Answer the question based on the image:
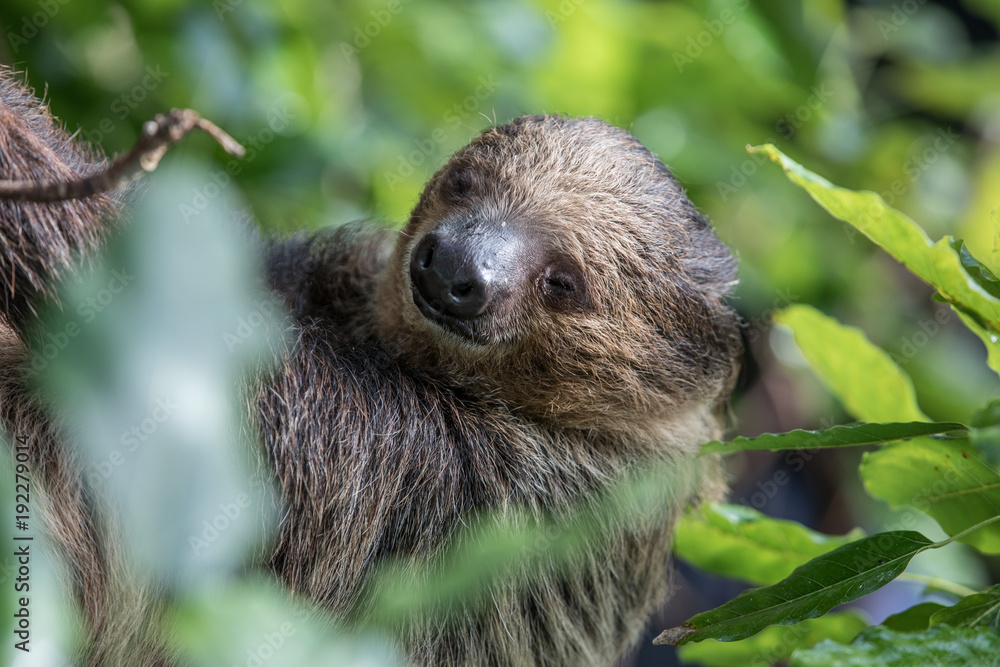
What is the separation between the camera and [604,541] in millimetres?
3094

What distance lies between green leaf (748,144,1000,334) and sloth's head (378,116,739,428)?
111 centimetres

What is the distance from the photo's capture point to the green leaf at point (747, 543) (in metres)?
2.66

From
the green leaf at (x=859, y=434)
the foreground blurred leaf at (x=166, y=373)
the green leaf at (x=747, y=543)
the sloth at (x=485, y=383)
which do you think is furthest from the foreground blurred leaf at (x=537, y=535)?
the foreground blurred leaf at (x=166, y=373)

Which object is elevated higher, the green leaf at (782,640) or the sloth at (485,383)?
the sloth at (485,383)

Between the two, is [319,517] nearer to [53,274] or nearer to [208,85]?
[53,274]

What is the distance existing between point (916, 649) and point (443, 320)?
1.67m

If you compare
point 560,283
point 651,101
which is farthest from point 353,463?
point 651,101

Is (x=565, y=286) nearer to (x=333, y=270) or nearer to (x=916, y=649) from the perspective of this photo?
(x=333, y=270)

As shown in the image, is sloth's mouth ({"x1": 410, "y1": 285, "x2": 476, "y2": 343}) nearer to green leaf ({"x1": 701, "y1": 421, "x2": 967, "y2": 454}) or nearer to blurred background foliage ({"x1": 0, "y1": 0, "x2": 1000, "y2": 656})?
blurred background foliage ({"x1": 0, "y1": 0, "x2": 1000, "y2": 656})

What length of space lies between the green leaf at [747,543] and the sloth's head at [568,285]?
45 cm

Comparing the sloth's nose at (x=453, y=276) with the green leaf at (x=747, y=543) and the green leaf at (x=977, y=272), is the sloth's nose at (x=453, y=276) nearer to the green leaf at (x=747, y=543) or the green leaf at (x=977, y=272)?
the green leaf at (x=747, y=543)

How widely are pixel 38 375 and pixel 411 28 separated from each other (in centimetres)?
260

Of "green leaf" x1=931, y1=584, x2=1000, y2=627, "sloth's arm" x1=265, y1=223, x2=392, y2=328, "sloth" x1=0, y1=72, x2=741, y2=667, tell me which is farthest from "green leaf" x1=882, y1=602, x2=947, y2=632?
"sloth's arm" x1=265, y1=223, x2=392, y2=328

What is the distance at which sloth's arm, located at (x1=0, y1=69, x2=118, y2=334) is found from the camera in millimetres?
2238
